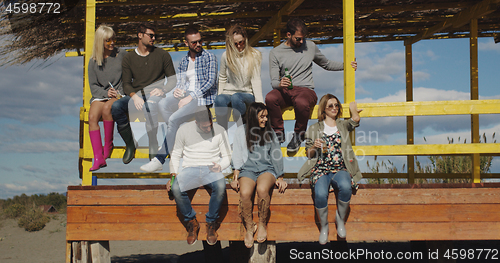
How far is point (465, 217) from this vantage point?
15.8 feet

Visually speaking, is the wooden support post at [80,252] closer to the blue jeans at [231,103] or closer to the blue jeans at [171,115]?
the blue jeans at [171,115]

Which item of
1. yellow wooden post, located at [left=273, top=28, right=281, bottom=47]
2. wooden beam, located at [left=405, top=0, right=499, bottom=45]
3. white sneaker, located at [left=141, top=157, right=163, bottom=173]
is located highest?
wooden beam, located at [left=405, top=0, right=499, bottom=45]

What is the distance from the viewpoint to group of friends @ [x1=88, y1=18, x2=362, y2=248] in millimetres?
4395

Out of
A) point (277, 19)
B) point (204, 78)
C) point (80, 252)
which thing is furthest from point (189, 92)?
point (277, 19)

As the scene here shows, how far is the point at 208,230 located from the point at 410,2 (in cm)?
594

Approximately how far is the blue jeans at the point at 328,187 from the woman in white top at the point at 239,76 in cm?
123

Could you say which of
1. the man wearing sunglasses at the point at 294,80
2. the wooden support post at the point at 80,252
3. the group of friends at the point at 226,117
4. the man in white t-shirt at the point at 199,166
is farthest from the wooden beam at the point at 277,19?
the wooden support post at the point at 80,252

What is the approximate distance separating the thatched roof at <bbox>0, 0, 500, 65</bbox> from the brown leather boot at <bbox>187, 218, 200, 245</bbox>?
3810 mm

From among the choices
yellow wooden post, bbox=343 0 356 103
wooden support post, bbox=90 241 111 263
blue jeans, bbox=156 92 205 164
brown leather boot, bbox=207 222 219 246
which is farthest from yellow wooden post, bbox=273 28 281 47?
wooden support post, bbox=90 241 111 263

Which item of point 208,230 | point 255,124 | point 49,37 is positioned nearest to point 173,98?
point 255,124

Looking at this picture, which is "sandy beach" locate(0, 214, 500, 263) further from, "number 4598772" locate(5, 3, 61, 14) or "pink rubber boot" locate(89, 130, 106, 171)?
"number 4598772" locate(5, 3, 61, 14)

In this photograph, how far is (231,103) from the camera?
4875mm

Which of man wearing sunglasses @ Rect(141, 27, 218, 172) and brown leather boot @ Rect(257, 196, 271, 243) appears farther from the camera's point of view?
man wearing sunglasses @ Rect(141, 27, 218, 172)

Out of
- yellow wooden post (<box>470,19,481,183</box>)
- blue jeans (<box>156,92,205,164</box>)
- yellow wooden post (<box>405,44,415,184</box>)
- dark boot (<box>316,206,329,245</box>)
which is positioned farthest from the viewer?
yellow wooden post (<box>405,44,415,184</box>)
